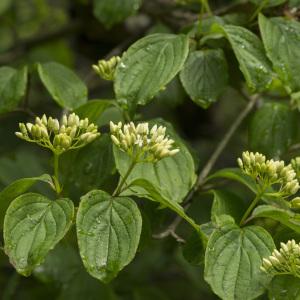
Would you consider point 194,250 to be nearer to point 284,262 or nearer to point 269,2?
point 284,262

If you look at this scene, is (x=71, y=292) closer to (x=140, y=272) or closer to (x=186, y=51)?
(x=140, y=272)

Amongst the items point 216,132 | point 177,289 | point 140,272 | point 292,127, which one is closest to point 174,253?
point 140,272

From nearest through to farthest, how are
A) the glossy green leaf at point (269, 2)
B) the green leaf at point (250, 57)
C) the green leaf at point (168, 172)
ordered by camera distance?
the green leaf at point (168, 172), the green leaf at point (250, 57), the glossy green leaf at point (269, 2)

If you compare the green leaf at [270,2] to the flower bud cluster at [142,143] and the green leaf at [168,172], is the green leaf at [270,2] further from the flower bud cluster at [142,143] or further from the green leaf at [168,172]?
the flower bud cluster at [142,143]

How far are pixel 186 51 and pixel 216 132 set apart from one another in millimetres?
1349

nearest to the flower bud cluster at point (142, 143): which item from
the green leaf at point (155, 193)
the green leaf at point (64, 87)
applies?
the green leaf at point (155, 193)

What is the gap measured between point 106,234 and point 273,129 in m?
0.57

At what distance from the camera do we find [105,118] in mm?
1682

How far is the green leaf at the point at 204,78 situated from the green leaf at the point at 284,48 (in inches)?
4.7

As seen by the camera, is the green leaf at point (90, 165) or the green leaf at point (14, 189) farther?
the green leaf at point (90, 165)

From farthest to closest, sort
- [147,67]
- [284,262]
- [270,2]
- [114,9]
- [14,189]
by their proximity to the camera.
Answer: [114,9], [270,2], [147,67], [14,189], [284,262]

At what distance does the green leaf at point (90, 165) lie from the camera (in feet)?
5.15

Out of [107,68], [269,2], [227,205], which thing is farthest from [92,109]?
[269,2]

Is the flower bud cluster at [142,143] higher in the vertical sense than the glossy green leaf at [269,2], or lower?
lower
